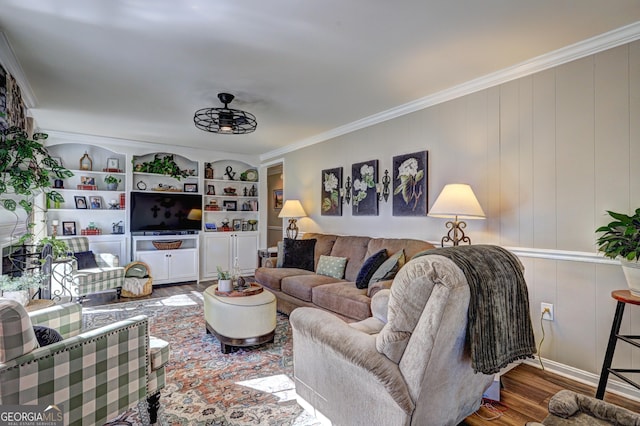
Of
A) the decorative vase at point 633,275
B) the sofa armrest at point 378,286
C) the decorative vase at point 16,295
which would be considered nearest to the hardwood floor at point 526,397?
the decorative vase at point 633,275

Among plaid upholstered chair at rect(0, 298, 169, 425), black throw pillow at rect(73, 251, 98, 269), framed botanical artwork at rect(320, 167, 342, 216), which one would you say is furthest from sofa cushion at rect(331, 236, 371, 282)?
black throw pillow at rect(73, 251, 98, 269)

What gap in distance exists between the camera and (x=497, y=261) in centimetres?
160

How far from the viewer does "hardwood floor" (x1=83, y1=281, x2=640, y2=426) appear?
197cm

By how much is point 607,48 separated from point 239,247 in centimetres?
588

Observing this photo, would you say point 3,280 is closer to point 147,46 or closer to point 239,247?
point 147,46

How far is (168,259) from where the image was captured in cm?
562

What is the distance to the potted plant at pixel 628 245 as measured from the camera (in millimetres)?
1829

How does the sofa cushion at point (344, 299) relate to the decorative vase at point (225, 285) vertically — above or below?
below

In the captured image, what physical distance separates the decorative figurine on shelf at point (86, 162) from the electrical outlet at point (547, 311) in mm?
6339

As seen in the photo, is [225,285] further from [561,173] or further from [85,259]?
[561,173]

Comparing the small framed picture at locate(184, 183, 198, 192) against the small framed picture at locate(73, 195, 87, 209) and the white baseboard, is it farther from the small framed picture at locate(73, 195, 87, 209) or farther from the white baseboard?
the white baseboard

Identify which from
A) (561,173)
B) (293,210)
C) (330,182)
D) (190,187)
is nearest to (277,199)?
(190,187)

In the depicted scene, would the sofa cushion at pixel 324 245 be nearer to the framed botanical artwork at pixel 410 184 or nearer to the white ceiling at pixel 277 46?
the framed botanical artwork at pixel 410 184

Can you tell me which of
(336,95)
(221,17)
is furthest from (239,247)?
(221,17)
